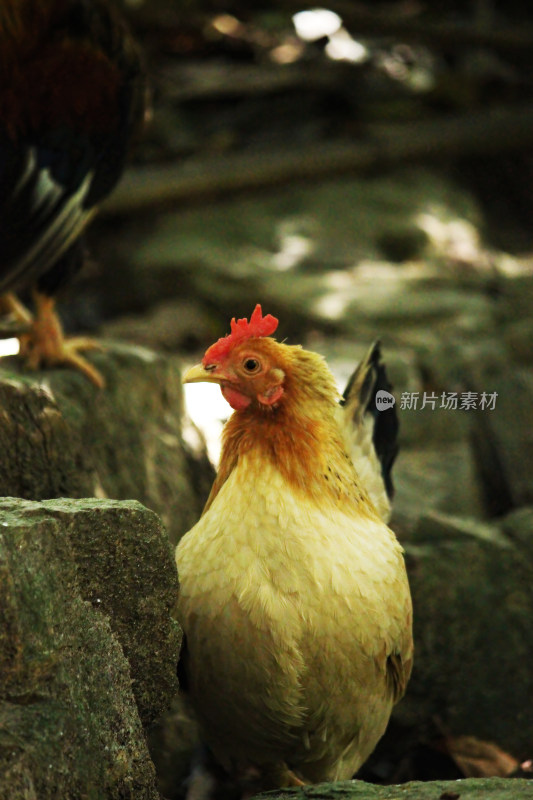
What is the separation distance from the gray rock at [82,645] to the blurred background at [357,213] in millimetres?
1871

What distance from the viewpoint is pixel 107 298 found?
723 cm

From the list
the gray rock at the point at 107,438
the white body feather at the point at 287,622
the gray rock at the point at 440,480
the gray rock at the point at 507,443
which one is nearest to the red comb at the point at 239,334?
the white body feather at the point at 287,622

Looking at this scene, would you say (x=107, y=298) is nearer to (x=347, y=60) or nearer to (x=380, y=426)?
(x=347, y=60)

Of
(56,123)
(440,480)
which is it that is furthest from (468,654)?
(56,123)

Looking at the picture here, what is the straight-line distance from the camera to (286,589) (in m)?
2.46

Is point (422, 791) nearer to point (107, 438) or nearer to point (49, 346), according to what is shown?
point (107, 438)

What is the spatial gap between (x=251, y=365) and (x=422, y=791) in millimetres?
1222

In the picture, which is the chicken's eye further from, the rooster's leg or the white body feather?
the rooster's leg

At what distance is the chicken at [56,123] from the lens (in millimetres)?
3275

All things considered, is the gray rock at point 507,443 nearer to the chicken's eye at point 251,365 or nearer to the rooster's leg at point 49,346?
the rooster's leg at point 49,346

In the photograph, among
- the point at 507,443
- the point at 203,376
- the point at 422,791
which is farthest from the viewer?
the point at 507,443

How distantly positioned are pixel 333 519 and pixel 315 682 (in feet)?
1.52

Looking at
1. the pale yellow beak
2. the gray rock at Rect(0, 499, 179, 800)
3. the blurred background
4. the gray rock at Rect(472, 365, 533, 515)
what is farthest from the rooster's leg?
the gray rock at Rect(472, 365, 533, 515)

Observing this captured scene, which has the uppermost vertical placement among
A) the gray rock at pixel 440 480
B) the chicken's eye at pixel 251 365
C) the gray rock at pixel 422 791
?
the chicken's eye at pixel 251 365
